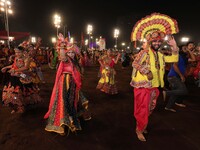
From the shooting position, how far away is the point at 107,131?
12.2 ft

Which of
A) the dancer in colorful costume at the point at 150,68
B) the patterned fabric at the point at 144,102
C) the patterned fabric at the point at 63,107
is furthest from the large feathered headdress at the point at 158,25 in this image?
the patterned fabric at the point at 63,107

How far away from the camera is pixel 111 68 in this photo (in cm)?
698

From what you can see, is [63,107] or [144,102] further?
[63,107]

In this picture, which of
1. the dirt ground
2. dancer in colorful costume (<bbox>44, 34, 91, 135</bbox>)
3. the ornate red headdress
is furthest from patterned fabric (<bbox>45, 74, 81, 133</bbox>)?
the ornate red headdress

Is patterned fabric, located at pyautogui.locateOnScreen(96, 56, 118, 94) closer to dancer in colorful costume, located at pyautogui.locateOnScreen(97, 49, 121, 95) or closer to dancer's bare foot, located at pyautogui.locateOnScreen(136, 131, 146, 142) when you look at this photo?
dancer in colorful costume, located at pyautogui.locateOnScreen(97, 49, 121, 95)

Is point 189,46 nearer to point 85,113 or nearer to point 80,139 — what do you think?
point 85,113

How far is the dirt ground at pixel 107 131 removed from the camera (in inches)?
125

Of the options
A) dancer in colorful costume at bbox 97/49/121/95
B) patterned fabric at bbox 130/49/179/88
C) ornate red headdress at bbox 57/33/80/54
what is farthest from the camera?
dancer in colorful costume at bbox 97/49/121/95

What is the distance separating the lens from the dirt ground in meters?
3.17

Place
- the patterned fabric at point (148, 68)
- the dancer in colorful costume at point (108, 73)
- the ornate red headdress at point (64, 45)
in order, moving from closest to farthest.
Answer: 1. the patterned fabric at point (148, 68)
2. the ornate red headdress at point (64, 45)
3. the dancer in colorful costume at point (108, 73)

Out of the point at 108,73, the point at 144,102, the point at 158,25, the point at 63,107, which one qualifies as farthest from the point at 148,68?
the point at 108,73

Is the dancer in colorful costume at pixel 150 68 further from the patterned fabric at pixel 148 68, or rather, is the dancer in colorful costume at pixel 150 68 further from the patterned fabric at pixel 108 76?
the patterned fabric at pixel 108 76

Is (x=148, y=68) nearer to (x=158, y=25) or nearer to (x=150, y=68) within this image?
(x=150, y=68)

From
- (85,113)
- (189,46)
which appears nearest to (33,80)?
(85,113)
